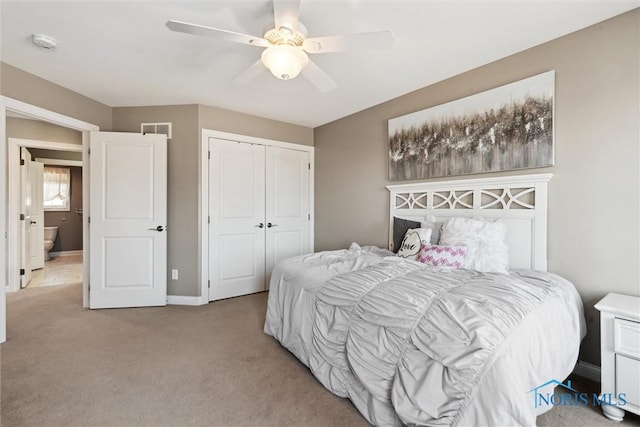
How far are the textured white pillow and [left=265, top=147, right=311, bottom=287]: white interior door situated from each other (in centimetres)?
228

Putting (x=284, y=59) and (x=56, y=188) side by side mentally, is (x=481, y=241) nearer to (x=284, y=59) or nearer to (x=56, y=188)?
(x=284, y=59)

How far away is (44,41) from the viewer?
6.89 ft

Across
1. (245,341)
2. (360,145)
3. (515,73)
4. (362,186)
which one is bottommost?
(245,341)

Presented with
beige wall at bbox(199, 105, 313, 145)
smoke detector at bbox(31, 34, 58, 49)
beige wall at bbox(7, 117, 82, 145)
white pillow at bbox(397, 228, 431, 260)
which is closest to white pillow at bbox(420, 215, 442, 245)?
white pillow at bbox(397, 228, 431, 260)

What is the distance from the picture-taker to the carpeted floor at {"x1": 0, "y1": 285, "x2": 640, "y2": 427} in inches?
60.7

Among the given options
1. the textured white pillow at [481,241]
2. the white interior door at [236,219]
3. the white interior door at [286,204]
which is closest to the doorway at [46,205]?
the white interior door at [236,219]

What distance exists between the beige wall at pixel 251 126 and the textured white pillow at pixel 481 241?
2643 millimetres

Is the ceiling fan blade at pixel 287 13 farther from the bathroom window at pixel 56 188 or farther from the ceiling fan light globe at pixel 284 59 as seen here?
the bathroom window at pixel 56 188

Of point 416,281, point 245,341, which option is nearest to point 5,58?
point 245,341

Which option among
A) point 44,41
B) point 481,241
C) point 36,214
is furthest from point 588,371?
point 36,214

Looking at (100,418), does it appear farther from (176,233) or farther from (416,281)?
(176,233)

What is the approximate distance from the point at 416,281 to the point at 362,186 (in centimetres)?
213

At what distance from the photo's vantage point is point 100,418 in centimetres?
153

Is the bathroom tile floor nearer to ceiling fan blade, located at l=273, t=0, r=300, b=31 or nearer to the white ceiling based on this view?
the white ceiling
